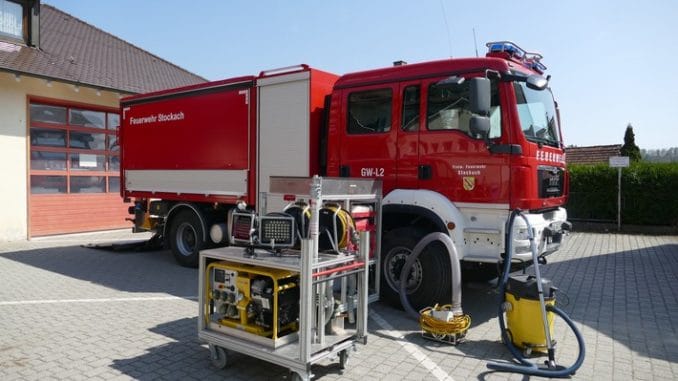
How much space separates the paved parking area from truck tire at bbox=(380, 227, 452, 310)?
30 cm

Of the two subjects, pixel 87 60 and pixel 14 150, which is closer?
pixel 14 150

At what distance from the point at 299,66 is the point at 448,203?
9.52ft

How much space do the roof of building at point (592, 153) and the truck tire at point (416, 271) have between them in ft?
60.1

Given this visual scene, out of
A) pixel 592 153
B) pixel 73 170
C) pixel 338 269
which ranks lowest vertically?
pixel 338 269

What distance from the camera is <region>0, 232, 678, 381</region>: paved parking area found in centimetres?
415

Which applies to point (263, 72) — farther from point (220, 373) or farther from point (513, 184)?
point (220, 373)

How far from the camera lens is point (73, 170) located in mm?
12430

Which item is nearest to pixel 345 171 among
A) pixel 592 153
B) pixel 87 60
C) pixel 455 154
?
pixel 455 154

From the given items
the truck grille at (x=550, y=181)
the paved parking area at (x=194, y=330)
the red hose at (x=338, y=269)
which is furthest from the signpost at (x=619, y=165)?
the red hose at (x=338, y=269)

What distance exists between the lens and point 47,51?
12.5 m

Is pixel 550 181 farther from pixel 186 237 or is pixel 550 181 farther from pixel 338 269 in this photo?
pixel 186 237

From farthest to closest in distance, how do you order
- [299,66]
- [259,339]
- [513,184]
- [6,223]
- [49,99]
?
1. [49,99]
2. [6,223]
3. [299,66]
4. [513,184]
5. [259,339]

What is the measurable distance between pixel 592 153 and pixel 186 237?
20023mm

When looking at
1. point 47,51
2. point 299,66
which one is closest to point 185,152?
point 299,66
